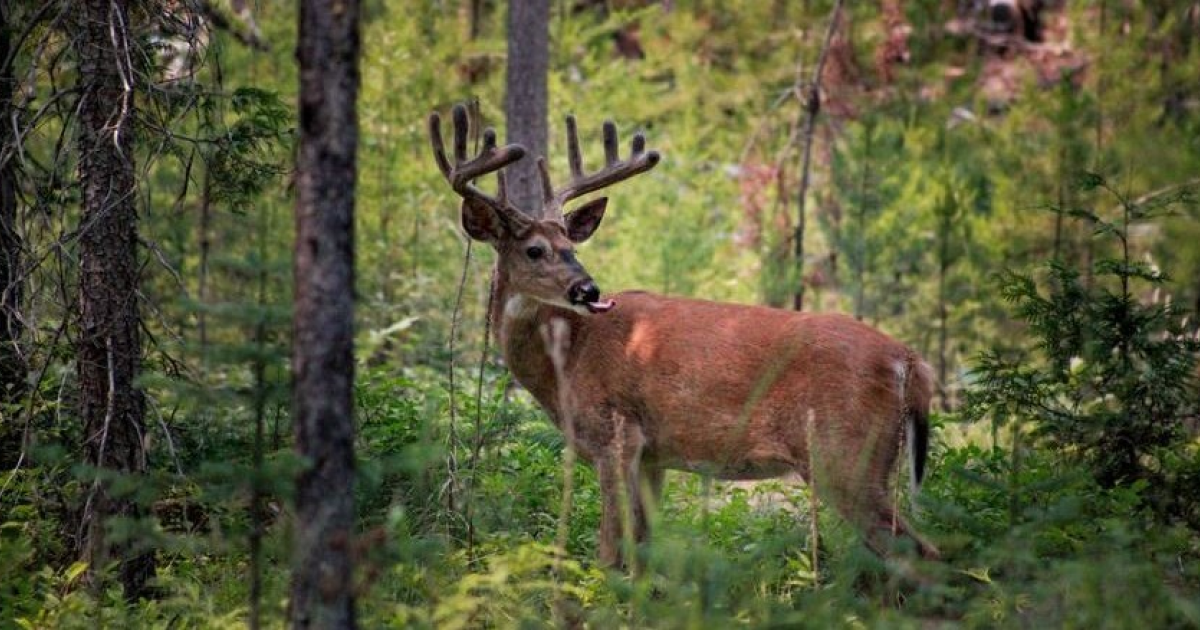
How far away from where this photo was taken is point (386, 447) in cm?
705

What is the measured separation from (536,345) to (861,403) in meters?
1.87

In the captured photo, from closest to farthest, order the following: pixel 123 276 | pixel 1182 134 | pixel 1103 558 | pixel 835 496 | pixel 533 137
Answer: pixel 1103 558 < pixel 123 276 < pixel 835 496 < pixel 533 137 < pixel 1182 134

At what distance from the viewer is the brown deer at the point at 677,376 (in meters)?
6.31

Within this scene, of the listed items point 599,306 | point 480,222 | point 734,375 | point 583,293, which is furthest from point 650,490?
point 480,222

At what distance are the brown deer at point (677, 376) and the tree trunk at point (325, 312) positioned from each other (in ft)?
6.31

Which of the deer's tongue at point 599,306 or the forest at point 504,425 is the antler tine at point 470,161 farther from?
the deer's tongue at point 599,306

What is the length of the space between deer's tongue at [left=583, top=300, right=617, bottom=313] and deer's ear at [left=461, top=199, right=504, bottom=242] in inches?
28.5

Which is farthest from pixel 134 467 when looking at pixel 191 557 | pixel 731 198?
pixel 731 198

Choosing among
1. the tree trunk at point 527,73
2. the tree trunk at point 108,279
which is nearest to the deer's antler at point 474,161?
the tree trunk at point 108,279

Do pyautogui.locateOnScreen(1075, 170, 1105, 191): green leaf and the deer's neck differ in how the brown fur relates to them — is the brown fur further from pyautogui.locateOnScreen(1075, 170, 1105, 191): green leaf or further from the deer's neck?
pyautogui.locateOnScreen(1075, 170, 1105, 191): green leaf

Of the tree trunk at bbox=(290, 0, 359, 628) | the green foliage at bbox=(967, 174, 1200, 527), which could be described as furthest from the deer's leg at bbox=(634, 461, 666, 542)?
the tree trunk at bbox=(290, 0, 359, 628)

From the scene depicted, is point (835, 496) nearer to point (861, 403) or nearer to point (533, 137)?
point (861, 403)

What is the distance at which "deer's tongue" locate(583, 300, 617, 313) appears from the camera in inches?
275

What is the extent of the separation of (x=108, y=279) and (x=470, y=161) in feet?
6.68
